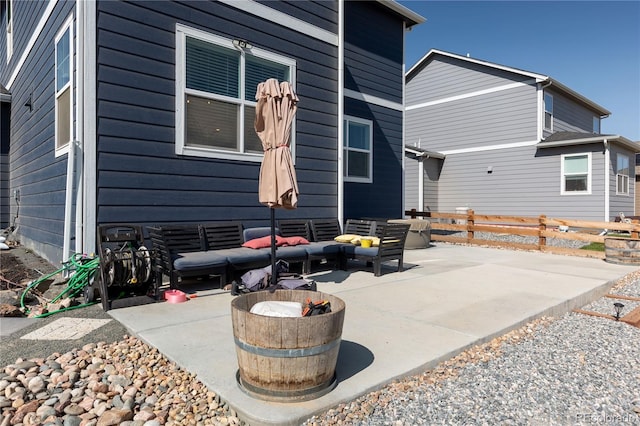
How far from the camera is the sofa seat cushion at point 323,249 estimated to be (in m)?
5.72

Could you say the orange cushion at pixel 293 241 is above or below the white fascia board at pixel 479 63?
below

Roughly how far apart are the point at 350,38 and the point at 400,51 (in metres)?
1.72

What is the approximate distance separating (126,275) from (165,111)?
88.3 inches

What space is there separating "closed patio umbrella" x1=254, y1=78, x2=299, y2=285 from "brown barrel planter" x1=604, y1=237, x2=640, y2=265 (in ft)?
21.9

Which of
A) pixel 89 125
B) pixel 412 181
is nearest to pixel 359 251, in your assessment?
pixel 89 125

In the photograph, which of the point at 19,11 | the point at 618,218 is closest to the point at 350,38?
the point at 19,11

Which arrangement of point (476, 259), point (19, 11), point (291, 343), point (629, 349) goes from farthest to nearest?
point (19, 11), point (476, 259), point (629, 349), point (291, 343)

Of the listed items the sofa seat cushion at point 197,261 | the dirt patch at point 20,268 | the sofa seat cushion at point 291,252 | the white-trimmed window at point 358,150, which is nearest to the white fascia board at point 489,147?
the white-trimmed window at point 358,150

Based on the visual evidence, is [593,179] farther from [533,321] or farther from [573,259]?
[533,321]

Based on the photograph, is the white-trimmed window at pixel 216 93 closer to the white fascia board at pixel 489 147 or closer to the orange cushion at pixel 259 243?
the orange cushion at pixel 259 243

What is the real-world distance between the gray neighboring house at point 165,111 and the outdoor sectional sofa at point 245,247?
25cm

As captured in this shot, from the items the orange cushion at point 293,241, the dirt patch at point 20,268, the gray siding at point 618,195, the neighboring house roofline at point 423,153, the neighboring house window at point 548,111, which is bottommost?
the dirt patch at point 20,268

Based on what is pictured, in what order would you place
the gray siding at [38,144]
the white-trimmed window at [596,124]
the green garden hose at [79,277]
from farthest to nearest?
the white-trimmed window at [596,124] < the gray siding at [38,144] < the green garden hose at [79,277]

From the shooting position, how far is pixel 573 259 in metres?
8.02
